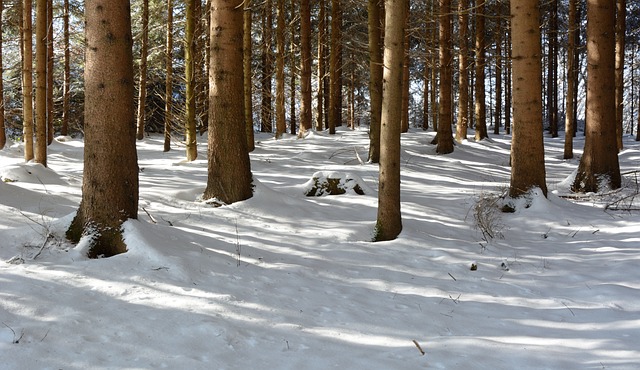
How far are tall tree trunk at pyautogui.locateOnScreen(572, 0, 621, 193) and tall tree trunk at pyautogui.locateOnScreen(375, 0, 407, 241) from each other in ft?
19.0

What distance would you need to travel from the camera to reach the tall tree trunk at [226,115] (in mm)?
6844

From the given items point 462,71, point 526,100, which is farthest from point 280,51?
point 526,100

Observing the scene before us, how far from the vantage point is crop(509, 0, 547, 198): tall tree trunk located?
7.80 meters

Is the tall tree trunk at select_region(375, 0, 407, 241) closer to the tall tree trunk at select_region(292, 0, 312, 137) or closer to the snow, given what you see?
the snow

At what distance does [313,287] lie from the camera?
433 centimetres

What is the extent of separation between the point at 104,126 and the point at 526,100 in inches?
269

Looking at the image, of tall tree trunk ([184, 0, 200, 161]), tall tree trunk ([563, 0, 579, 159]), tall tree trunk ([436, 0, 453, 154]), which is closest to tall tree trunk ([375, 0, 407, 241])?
tall tree trunk ([184, 0, 200, 161])

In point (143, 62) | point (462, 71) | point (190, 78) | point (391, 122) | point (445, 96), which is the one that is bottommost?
point (391, 122)

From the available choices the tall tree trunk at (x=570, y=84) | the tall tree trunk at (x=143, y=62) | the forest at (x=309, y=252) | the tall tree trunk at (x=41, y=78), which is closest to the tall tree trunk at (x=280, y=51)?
the tall tree trunk at (x=143, y=62)

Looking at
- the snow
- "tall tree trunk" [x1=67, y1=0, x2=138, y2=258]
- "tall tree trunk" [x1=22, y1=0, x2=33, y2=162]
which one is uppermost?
"tall tree trunk" [x1=22, y1=0, x2=33, y2=162]

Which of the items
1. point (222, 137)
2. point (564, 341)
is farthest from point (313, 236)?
point (564, 341)

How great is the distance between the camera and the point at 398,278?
4809mm

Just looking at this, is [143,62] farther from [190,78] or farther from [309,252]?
[309,252]

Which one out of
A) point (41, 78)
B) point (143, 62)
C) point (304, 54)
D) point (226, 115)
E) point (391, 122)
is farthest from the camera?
point (143, 62)
